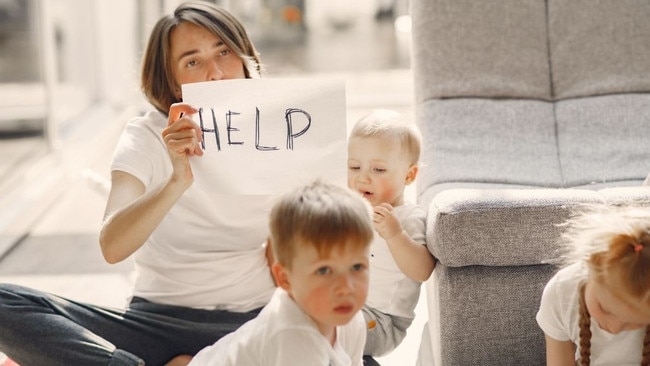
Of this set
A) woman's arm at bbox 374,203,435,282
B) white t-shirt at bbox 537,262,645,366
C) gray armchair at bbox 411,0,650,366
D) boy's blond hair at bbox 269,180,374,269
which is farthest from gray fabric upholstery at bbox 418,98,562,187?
boy's blond hair at bbox 269,180,374,269

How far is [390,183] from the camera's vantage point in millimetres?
2074

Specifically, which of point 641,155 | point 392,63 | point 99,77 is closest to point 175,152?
point 641,155

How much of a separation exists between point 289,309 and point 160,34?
0.73 metres

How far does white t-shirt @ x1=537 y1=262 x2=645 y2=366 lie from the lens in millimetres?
1771

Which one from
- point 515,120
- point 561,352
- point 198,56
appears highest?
point 198,56

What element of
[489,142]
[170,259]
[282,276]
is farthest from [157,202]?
[489,142]

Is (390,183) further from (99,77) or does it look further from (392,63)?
(392,63)

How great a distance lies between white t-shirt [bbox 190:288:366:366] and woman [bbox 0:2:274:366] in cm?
32

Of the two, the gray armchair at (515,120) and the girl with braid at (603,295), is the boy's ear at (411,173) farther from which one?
the girl with braid at (603,295)

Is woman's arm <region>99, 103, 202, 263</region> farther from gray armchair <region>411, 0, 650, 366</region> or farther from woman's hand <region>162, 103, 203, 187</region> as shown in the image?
gray armchair <region>411, 0, 650, 366</region>

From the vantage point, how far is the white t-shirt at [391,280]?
2.11 meters

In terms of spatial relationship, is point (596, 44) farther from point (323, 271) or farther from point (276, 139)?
point (323, 271)

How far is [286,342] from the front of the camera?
1519mm

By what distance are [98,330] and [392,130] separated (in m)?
0.78
